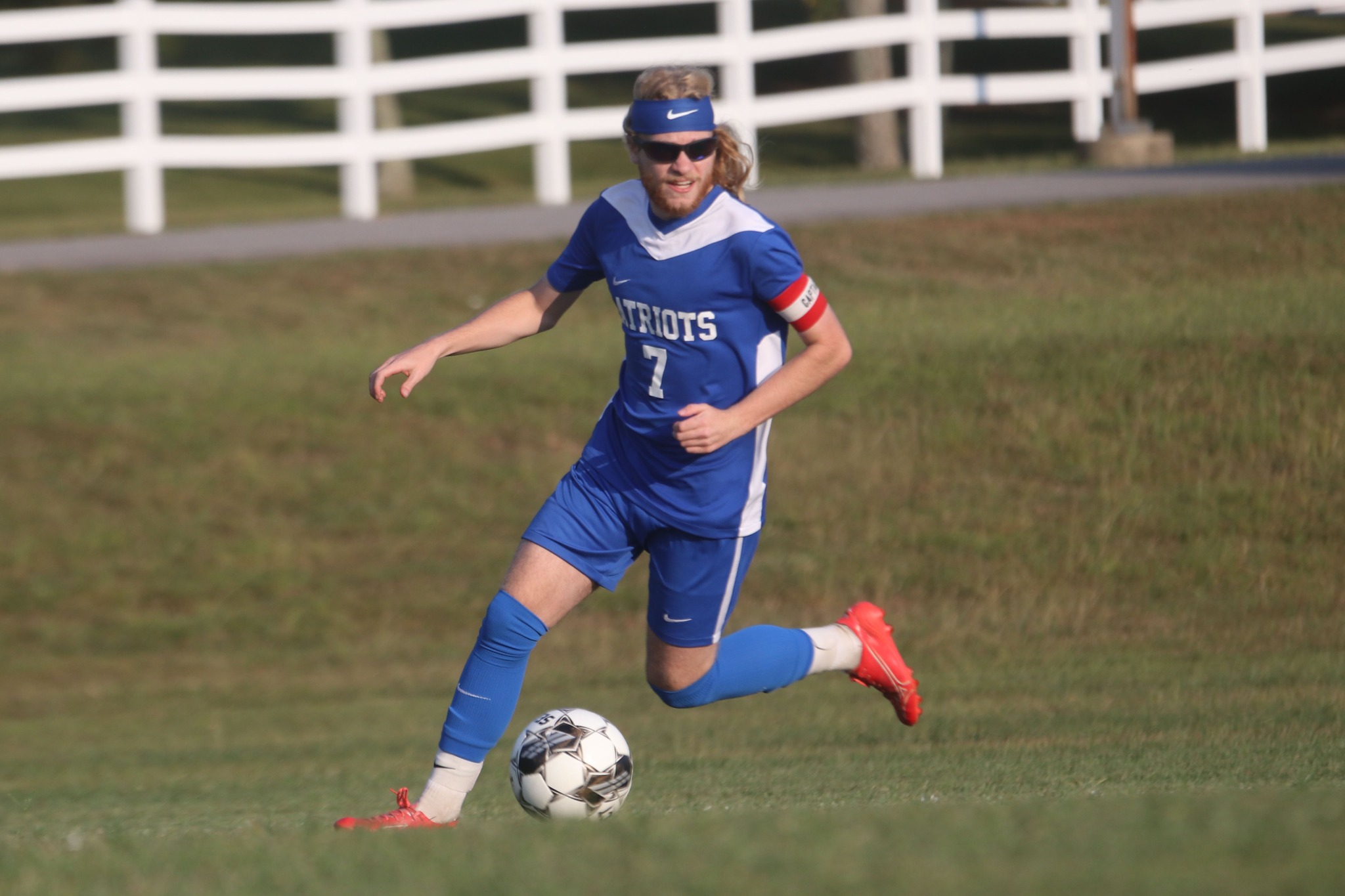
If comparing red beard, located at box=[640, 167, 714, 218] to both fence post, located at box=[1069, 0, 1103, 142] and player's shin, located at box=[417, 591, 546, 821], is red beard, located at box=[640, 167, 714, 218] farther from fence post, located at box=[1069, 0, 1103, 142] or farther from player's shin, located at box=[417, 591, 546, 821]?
fence post, located at box=[1069, 0, 1103, 142]

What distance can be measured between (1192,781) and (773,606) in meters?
4.30

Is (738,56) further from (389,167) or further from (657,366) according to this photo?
(657,366)

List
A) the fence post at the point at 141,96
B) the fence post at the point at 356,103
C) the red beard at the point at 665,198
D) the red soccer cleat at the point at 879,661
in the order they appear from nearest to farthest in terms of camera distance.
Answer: the red beard at the point at 665,198 < the red soccer cleat at the point at 879,661 < the fence post at the point at 141,96 < the fence post at the point at 356,103

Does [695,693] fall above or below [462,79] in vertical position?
below

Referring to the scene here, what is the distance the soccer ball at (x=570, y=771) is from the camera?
5266 mm

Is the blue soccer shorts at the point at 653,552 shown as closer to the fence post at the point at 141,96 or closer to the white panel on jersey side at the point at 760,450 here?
the white panel on jersey side at the point at 760,450

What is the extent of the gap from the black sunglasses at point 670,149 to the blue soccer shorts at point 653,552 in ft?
3.21

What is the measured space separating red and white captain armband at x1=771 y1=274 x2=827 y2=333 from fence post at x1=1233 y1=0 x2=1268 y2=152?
44.8 ft

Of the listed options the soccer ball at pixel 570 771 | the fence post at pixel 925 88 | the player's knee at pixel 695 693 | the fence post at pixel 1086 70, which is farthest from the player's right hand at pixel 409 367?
the fence post at pixel 1086 70

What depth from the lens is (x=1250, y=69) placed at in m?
17.3

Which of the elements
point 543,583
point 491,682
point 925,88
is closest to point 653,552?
point 543,583

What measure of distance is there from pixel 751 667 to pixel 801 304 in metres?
1.42

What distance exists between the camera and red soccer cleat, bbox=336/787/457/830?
4.71 m

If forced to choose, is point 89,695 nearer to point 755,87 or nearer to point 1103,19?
point 1103,19
